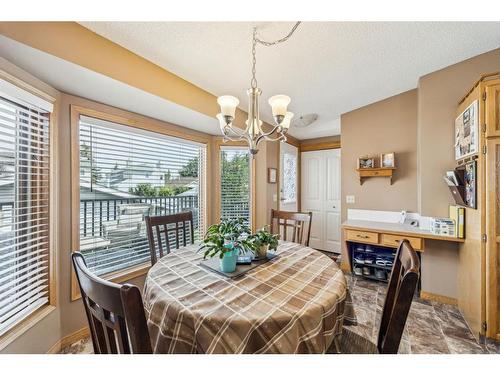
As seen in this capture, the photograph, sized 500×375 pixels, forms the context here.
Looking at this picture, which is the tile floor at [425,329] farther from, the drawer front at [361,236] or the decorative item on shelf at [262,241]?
the decorative item on shelf at [262,241]

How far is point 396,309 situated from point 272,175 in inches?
107

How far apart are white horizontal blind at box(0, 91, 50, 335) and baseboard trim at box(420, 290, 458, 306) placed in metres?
3.65

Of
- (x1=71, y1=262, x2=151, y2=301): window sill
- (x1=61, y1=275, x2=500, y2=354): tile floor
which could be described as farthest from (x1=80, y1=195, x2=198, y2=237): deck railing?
(x1=61, y1=275, x2=500, y2=354): tile floor

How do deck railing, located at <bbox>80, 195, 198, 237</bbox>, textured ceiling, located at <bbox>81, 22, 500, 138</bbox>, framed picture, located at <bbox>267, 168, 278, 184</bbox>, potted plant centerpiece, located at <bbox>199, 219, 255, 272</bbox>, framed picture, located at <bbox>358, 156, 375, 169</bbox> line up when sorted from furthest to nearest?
framed picture, located at <bbox>267, 168, 278, 184</bbox>, framed picture, located at <bbox>358, 156, 375, 169</bbox>, deck railing, located at <bbox>80, 195, 198, 237</bbox>, textured ceiling, located at <bbox>81, 22, 500, 138</bbox>, potted plant centerpiece, located at <bbox>199, 219, 255, 272</bbox>

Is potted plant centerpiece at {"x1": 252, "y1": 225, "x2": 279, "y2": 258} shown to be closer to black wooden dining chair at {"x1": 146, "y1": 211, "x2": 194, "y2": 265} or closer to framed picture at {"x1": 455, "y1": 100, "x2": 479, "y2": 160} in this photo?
black wooden dining chair at {"x1": 146, "y1": 211, "x2": 194, "y2": 265}

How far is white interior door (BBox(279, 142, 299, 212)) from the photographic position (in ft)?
12.6

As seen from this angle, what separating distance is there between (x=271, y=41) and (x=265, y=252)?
5.19ft

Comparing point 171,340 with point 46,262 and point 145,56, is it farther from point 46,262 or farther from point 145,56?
point 145,56

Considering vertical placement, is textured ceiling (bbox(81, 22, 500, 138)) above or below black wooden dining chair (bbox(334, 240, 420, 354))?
above

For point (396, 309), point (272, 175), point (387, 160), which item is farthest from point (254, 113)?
point (387, 160)

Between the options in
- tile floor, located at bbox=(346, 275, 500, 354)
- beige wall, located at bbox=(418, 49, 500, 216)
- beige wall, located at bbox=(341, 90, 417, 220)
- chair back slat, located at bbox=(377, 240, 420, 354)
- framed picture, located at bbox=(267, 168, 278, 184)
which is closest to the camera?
chair back slat, located at bbox=(377, 240, 420, 354)

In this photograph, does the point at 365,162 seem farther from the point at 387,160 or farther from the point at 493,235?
the point at 493,235

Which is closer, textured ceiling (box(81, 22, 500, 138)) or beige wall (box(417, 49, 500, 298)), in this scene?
textured ceiling (box(81, 22, 500, 138))
